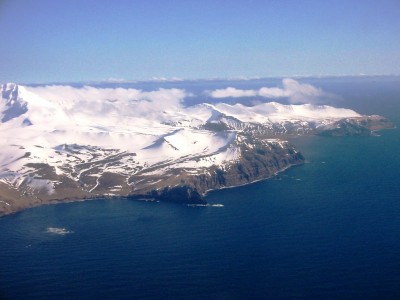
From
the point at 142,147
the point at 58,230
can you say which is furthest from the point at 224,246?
the point at 142,147

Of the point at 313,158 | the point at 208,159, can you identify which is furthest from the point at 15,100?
the point at 313,158

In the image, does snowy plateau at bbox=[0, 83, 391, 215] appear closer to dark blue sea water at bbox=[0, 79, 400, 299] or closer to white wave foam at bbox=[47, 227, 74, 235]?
dark blue sea water at bbox=[0, 79, 400, 299]

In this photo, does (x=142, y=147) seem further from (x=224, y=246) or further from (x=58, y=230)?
(x=224, y=246)

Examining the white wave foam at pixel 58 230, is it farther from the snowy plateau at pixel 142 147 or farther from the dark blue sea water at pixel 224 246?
the snowy plateau at pixel 142 147

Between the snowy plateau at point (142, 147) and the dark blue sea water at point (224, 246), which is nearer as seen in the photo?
the dark blue sea water at point (224, 246)

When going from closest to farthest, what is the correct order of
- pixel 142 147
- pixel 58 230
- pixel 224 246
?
1. pixel 224 246
2. pixel 58 230
3. pixel 142 147

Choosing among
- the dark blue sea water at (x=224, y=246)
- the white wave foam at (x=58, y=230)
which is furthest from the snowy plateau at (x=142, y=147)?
the white wave foam at (x=58, y=230)
